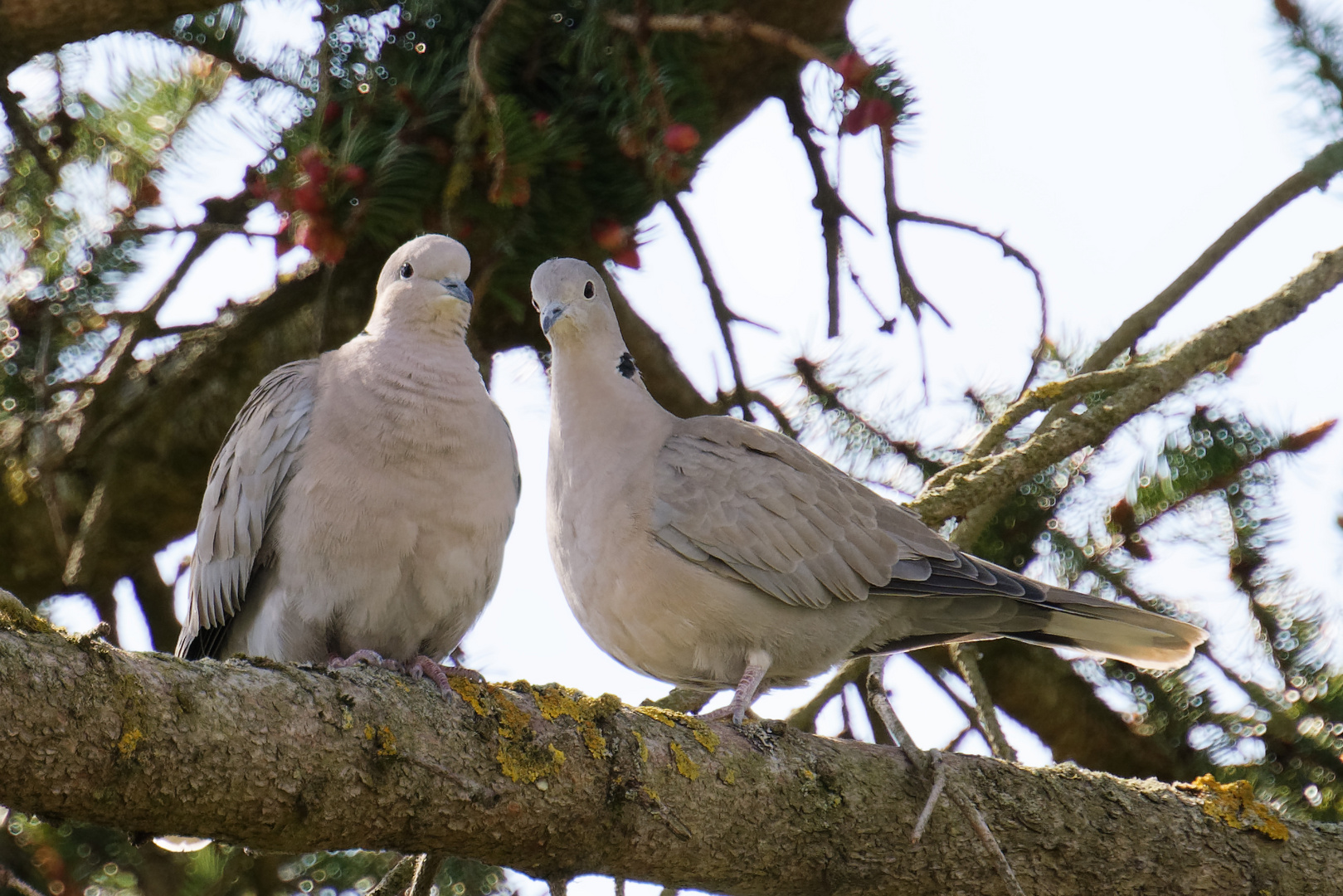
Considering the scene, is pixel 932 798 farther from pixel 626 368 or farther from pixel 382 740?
pixel 626 368

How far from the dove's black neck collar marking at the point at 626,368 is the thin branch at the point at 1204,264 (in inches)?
50.9

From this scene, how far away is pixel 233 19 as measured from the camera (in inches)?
148

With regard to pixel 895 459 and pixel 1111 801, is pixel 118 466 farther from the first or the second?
pixel 1111 801

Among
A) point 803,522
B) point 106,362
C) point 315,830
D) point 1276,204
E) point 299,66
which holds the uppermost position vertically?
point 299,66

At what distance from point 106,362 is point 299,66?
1.05m

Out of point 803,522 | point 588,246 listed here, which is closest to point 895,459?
point 803,522

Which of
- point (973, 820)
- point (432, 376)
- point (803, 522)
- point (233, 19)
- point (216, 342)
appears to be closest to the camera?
point (973, 820)

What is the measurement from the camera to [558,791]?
2.19 meters

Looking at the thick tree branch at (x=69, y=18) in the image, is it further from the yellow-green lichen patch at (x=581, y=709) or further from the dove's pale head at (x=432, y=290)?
the yellow-green lichen patch at (x=581, y=709)

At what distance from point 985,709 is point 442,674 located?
1588 millimetres

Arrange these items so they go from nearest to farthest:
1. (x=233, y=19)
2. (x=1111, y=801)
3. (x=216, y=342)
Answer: (x=1111, y=801)
(x=233, y=19)
(x=216, y=342)

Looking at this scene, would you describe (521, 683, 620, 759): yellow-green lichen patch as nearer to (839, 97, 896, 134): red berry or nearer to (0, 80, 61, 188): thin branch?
(839, 97, 896, 134): red berry

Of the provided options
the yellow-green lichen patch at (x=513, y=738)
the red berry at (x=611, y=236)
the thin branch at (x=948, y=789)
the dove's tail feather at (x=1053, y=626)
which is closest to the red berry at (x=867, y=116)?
the red berry at (x=611, y=236)

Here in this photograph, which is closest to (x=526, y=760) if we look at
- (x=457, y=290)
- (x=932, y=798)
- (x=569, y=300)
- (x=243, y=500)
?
(x=932, y=798)
